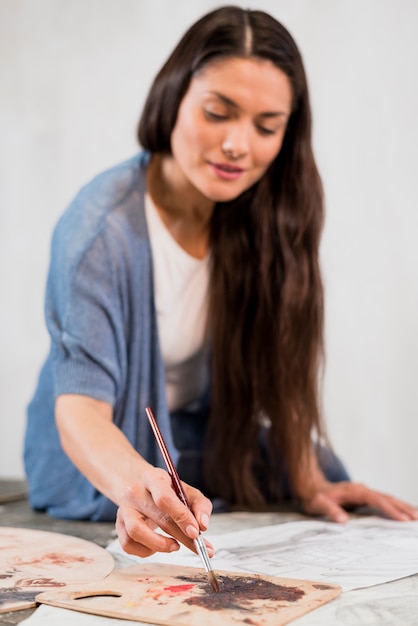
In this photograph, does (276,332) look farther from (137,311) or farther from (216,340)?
(137,311)

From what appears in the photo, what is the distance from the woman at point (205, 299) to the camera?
4.31 ft

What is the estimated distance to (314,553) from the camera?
1.06 m

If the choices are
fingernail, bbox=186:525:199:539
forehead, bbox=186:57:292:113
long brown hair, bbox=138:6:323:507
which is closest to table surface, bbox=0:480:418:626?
fingernail, bbox=186:525:199:539

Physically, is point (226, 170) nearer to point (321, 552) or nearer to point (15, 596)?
point (321, 552)

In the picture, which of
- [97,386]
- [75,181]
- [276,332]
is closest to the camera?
[97,386]

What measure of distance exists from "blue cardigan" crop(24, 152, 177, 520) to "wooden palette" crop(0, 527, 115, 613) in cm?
23

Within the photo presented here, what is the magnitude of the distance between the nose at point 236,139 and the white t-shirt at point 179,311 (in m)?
0.18

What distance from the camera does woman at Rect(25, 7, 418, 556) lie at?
51.7 inches

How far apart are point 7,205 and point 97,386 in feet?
5.19

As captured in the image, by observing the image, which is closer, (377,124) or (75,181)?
(377,124)

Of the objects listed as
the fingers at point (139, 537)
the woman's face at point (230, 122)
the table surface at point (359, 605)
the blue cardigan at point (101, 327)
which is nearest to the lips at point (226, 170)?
the woman's face at point (230, 122)

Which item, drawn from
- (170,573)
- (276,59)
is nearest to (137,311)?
(276,59)

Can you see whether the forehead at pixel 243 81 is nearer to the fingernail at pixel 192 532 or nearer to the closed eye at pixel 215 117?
the closed eye at pixel 215 117

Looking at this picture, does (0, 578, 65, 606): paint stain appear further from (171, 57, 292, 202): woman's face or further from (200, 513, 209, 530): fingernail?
(171, 57, 292, 202): woman's face
